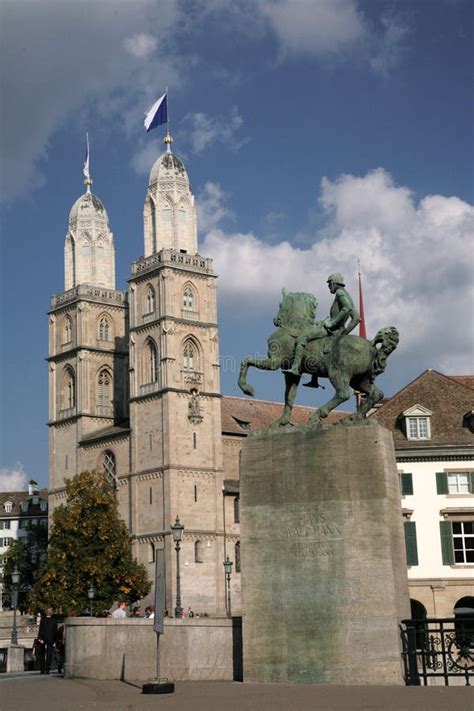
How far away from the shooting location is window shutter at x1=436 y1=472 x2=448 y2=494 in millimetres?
54500

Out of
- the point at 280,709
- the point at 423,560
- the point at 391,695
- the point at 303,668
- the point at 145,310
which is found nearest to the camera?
the point at 280,709

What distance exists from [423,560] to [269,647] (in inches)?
1343

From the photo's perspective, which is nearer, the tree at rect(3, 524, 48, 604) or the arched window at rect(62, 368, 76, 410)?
the arched window at rect(62, 368, 76, 410)

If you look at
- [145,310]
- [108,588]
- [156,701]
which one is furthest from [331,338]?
[145,310]

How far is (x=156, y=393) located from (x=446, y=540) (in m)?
41.5

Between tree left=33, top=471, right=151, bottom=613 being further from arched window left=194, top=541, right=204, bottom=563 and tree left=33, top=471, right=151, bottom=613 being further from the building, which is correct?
the building

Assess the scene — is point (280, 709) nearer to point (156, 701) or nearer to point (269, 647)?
point (156, 701)

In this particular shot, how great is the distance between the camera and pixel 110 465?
95875 millimetres

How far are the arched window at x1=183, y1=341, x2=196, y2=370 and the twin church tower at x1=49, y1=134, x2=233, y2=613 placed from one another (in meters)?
0.10

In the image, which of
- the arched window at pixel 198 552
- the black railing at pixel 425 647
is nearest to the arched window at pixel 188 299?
the arched window at pixel 198 552

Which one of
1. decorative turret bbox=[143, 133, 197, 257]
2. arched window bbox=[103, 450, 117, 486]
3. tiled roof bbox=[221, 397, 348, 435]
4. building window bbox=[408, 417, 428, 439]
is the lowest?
building window bbox=[408, 417, 428, 439]

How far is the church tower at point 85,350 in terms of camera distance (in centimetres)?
10050

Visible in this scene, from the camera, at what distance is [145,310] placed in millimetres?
96312

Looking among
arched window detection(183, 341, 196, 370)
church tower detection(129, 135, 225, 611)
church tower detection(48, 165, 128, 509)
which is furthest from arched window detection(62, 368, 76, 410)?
arched window detection(183, 341, 196, 370)
